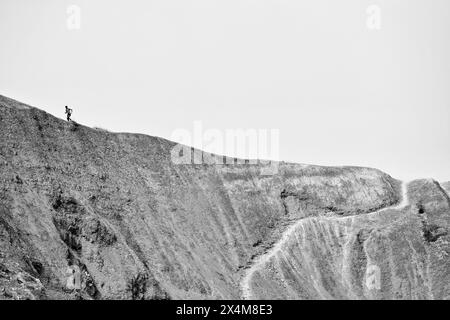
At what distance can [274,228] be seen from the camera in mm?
86062

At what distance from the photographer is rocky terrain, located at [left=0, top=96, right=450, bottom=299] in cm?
6594

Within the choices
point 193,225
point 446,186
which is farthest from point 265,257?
point 446,186

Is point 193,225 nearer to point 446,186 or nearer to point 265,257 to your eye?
point 265,257

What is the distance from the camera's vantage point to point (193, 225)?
7988cm

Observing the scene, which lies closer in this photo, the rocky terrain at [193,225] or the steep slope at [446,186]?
the rocky terrain at [193,225]

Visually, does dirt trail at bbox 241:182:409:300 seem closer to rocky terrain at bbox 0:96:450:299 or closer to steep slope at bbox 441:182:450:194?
rocky terrain at bbox 0:96:450:299

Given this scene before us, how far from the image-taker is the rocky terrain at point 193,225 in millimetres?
65938

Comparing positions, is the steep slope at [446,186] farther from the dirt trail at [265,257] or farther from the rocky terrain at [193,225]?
the dirt trail at [265,257]

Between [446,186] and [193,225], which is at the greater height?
[446,186]

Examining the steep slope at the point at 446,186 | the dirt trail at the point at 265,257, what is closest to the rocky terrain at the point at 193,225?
the dirt trail at the point at 265,257

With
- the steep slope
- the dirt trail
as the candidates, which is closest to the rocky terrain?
the dirt trail
